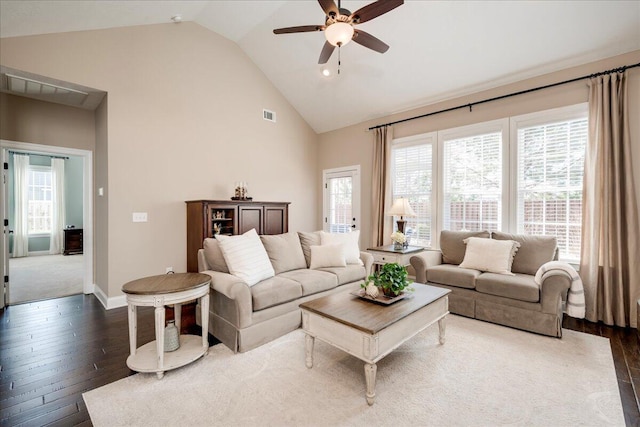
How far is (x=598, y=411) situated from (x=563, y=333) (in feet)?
4.58

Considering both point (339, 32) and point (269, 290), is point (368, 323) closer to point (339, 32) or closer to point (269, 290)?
point (269, 290)

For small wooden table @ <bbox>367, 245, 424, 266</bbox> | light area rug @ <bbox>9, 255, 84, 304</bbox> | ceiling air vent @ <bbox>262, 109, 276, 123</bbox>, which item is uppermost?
ceiling air vent @ <bbox>262, 109, 276, 123</bbox>

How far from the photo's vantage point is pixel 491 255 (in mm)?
3590

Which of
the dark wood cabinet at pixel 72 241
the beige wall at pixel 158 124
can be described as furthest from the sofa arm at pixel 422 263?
the dark wood cabinet at pixel 72 241

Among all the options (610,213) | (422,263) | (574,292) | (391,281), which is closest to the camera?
(391,281)

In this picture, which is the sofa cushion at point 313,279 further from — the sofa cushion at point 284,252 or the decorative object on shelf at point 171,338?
the decorative object on shelf at point 171,338

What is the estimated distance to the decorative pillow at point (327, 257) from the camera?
12.4 feet

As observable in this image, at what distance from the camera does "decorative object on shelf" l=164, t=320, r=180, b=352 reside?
8.03 ft

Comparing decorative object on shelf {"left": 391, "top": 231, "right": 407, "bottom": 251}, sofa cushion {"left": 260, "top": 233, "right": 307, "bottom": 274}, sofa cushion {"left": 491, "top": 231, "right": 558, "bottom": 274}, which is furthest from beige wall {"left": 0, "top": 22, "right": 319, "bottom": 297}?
sofa cushion {"left": 491, "top": 231, "right": 558, "bottom": 274}

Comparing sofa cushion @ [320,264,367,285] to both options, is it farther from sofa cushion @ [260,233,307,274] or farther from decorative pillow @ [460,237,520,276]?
decorative pillow @ [460,237,520,276]

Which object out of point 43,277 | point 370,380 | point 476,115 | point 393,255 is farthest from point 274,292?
point 43,277

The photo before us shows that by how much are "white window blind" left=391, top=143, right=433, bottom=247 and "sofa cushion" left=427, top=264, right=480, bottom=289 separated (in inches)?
44.1

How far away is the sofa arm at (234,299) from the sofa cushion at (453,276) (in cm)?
240

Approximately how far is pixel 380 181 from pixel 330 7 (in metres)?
3.18
